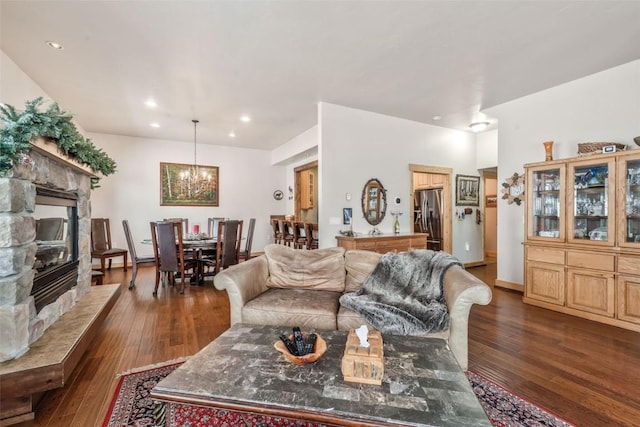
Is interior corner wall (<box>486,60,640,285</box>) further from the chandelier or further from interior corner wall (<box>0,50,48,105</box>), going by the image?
interior corner wall (<box>0,50,48,105</box>)

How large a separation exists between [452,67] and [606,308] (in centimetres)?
310

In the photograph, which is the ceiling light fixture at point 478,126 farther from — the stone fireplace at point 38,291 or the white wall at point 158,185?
the stone fireplace at point 38,291

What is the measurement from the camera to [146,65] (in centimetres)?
320

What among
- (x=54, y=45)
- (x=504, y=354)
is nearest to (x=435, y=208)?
(x=504, y=354)

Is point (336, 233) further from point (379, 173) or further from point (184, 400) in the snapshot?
point (184, 400)

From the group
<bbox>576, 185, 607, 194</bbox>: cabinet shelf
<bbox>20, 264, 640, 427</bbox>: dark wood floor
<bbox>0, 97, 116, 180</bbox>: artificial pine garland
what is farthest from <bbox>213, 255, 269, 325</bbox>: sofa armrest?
<bbox>576, 185, 607, 194</bbox>: cabinet shelf

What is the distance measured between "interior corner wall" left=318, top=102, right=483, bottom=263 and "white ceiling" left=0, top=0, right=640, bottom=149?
39 centimetres

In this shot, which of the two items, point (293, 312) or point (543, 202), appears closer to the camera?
point (293, 312)

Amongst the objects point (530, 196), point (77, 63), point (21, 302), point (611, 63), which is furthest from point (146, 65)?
point (611, 63)

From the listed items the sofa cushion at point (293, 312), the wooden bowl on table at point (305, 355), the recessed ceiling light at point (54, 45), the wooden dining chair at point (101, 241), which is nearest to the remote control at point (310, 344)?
the wooden bowl on table at point (305, 355)

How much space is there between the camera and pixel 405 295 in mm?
2389

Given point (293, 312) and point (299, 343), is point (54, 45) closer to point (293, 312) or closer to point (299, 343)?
point (293, 312)

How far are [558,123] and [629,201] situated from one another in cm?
139

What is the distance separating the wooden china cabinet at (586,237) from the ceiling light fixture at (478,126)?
1.89m
